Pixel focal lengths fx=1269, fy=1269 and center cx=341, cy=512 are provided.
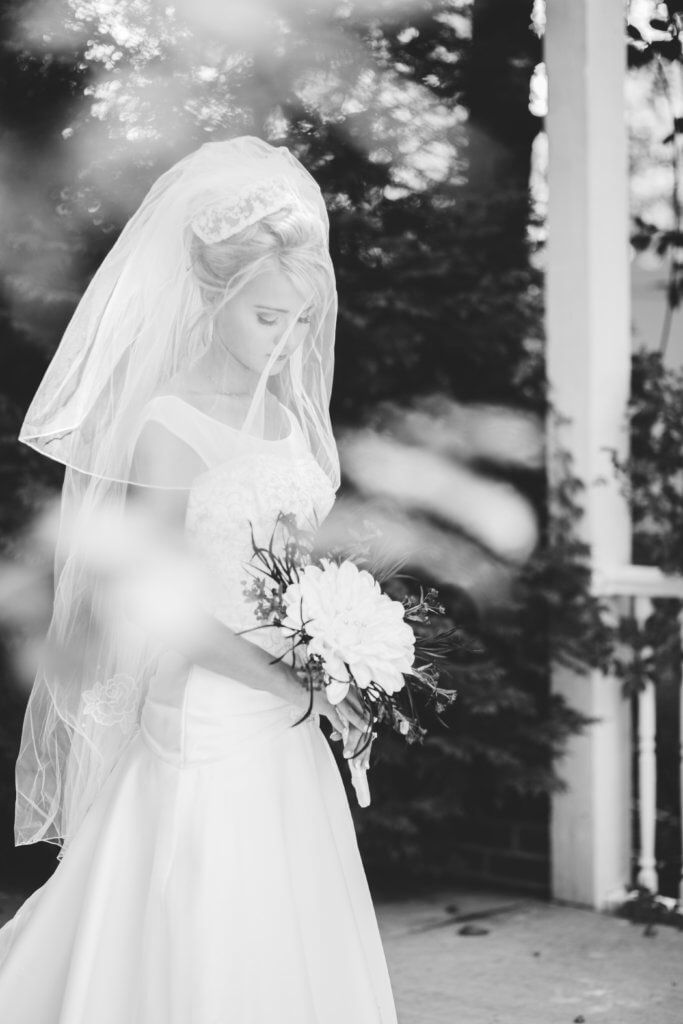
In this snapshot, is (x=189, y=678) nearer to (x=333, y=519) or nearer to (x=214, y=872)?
(x=214, y=872)

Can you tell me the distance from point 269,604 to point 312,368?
817 mm

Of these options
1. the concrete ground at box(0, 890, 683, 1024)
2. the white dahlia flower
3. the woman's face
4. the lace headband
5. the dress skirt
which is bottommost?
the concrete ground at box(0, 890, 683, 1024)

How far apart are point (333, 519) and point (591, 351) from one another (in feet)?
4.85

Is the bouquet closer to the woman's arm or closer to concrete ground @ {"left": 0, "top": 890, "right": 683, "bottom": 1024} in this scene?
the woman's arm

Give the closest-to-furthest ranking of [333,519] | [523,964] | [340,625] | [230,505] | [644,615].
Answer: [340,625], [230,505], [333,519], [523,964], [644,615]

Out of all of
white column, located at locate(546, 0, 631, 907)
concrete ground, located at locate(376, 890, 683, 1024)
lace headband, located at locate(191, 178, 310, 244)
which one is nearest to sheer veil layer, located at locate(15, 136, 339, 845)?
lace headband, located at locate(191, 178, 310, 244)

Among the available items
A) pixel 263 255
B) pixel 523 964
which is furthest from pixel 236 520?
pixel 523 964

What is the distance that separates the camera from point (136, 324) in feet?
8.99

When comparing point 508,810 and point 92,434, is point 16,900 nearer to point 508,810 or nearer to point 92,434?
point 508,810

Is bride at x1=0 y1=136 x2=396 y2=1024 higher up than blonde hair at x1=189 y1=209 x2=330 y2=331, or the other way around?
blonde hair at x1=189 y1=209 x2=330 y2=331

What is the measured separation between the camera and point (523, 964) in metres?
3.94

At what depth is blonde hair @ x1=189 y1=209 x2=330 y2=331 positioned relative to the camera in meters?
2.60

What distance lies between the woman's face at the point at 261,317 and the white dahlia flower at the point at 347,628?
0.53m

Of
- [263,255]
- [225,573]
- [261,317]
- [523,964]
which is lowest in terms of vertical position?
[523,964]
